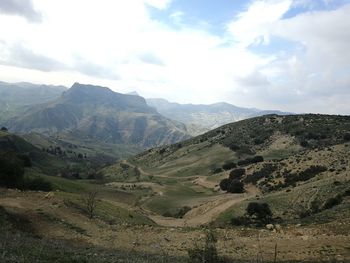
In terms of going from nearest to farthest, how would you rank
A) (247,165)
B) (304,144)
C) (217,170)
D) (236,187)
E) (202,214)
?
(202,214)
(236,187)
(247,165)
(217,170)
(304,144)

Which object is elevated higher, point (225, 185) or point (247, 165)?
point (247, 165)

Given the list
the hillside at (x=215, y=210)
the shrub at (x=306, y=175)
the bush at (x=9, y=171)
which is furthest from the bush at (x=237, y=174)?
the bush at (x=9, y=171)

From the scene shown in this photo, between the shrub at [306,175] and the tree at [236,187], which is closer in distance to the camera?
the shrub at [306,175]

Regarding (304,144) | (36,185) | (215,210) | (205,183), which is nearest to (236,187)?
(215,210)

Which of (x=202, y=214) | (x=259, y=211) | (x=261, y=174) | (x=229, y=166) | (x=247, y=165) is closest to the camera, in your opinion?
(x=259, y=211)

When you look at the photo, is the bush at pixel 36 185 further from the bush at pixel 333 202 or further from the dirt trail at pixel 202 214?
the bush at pixel 333 202

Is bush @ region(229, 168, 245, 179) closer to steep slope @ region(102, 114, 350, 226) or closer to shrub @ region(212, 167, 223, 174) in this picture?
steep slope @ region(102, 114, 350, 226)

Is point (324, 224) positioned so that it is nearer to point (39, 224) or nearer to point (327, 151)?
point (39, 224)

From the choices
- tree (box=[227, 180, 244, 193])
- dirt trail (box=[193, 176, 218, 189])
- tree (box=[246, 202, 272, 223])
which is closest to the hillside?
dirt trail (box=[193, 176, 218, 189])

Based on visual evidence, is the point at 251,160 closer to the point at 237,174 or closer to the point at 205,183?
the point at 205,183

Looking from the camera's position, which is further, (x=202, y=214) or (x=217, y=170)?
(x=217, y=170)

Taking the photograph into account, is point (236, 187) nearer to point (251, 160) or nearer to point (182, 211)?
point (182, 211)

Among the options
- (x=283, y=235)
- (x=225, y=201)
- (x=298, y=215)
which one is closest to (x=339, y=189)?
(x=298, y=215)

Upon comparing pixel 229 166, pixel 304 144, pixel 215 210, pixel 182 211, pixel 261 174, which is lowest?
pixel 182 211
